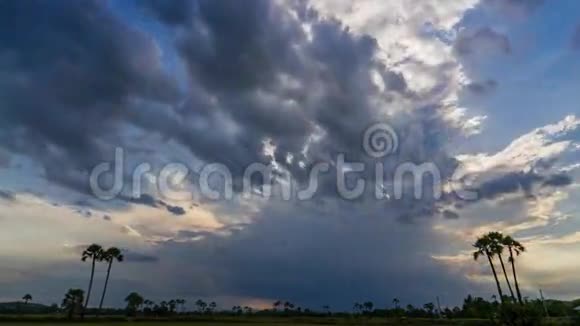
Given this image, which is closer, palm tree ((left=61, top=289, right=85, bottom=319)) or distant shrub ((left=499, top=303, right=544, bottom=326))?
distant shrub ((left=499, top=303, right=544, bottom=326))

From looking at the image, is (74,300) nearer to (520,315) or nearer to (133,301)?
(133,301)

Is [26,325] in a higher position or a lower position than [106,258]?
lower

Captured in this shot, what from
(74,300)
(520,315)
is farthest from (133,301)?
(520,315)

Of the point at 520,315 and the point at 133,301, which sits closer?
the point at 520,315

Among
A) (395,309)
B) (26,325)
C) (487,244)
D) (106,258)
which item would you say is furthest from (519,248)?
(395,309)

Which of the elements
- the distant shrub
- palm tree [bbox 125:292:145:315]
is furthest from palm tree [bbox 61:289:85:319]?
the distant shrub

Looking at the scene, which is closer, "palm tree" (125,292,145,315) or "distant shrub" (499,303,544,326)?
"distant shrub" (499,303,544,326)

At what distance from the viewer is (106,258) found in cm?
10956

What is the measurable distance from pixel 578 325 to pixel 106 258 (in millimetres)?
99665

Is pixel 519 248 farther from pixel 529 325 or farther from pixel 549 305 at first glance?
pixel 529 325

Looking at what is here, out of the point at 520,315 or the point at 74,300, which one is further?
the point at 74,300

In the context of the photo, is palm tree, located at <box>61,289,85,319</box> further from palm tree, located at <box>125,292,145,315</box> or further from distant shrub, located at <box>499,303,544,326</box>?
distant shrub, located at <box>499,303,544,326</box>

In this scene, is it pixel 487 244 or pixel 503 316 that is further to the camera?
pixel 487 244

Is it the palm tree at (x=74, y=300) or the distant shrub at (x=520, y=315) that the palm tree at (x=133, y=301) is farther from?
the distant shrub at (x=520, y=315)
